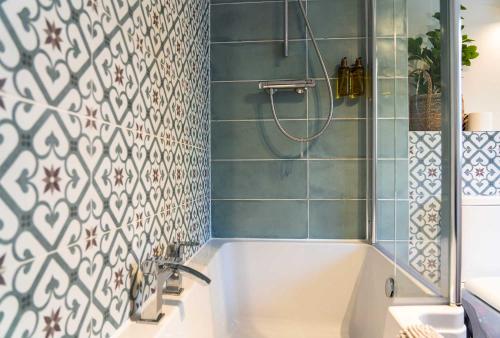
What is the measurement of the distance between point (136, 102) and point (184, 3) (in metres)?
0.63

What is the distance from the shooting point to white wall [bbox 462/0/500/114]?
152 cm

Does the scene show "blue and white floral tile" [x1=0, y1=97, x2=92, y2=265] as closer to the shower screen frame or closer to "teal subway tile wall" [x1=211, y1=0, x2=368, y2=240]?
the shower screen frame

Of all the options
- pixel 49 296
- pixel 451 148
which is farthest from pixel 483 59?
pixel 49 296

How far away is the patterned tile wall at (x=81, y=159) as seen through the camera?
41 cm

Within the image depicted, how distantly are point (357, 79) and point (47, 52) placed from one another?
1.36 meters

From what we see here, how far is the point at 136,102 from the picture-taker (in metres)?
0.75

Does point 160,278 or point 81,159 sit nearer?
point 81,159

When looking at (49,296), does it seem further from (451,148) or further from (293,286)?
(293,286)

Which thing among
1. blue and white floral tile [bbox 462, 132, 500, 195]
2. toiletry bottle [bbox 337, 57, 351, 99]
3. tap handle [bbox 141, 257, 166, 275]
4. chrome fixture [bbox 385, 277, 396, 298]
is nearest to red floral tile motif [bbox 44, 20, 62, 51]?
tap handle [bbox 141, 257, 166, 275]

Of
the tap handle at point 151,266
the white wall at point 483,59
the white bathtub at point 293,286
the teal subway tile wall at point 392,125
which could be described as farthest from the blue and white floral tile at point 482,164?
the tap handle at point 151,266

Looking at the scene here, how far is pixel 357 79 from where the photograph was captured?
1.50 meters

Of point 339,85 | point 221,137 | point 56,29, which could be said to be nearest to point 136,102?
point 56,29

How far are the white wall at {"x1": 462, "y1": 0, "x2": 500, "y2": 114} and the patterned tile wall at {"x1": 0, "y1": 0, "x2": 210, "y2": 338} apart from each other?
1477 millimetres

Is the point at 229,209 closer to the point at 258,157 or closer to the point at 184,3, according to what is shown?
the point at 258,157
